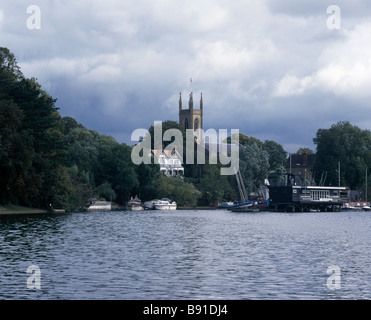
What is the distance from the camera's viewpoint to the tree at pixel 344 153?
561 feet

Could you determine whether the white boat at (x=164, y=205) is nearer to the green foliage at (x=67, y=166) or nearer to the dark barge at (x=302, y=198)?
the green foliage at (x=67, y=166)

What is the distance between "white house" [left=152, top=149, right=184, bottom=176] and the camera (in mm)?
195025

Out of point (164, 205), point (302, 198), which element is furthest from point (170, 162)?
point (302, 198)

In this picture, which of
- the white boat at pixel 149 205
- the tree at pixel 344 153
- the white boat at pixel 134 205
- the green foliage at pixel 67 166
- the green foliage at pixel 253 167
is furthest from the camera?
the tree at pixel 344 153

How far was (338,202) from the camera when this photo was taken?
15725 cm

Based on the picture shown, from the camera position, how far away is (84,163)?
138 metres

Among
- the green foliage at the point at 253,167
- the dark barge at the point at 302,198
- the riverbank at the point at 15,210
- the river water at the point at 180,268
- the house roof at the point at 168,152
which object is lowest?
the river water at the point at 180,268

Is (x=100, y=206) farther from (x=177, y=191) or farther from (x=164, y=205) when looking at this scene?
(x=177, y=191)

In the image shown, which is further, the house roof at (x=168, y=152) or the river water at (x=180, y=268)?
the house roof at (x=168, y=152)

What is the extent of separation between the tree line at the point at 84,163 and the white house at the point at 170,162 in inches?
111

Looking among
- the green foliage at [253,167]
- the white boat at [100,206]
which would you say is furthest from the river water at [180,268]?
the green foliage at [253,167]

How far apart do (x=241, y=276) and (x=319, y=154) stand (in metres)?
148
